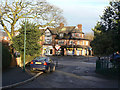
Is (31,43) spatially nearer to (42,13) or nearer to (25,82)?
(42,13)

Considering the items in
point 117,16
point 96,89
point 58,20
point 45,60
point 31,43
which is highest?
point 58,20

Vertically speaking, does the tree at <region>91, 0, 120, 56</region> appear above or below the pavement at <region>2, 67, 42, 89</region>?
above

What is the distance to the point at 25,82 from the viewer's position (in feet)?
34.4

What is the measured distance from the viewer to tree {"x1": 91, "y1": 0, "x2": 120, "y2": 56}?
1429cm

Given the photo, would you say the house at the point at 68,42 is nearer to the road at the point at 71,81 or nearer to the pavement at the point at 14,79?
the road at the point at 71,81

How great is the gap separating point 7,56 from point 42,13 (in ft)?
47.0

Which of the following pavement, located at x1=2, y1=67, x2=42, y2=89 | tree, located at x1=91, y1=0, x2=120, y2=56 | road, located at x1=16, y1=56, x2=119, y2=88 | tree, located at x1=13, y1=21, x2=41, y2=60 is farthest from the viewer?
tree, located at x1=13, y1=21, x2=41, y2=60

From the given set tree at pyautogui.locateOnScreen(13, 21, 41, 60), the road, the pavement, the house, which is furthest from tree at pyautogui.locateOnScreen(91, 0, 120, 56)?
the house

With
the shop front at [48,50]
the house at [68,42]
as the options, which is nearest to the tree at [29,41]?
the house at [68,42]

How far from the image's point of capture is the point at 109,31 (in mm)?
15211

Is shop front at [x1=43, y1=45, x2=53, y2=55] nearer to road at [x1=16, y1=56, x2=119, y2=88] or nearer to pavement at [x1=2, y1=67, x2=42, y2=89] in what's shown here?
road at [x1=16, y1=56, x2=119, y2=88]

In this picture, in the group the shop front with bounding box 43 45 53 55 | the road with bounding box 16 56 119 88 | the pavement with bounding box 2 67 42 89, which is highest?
the shop front with bounding box 43 45 53 55

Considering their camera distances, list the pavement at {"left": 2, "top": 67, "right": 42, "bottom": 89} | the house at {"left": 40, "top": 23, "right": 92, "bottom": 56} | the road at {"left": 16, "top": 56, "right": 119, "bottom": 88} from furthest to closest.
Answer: the house at {"left": 40, "top": 23, "right": 92, "bottom": 56} < the road at {"left": 16, "top": 56, "right": 119, "bottom": 88} < the pavement at {"left": 2, "top": 67, "right": 42, "bottom": 89}

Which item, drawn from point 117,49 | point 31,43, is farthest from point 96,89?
point 31,43
